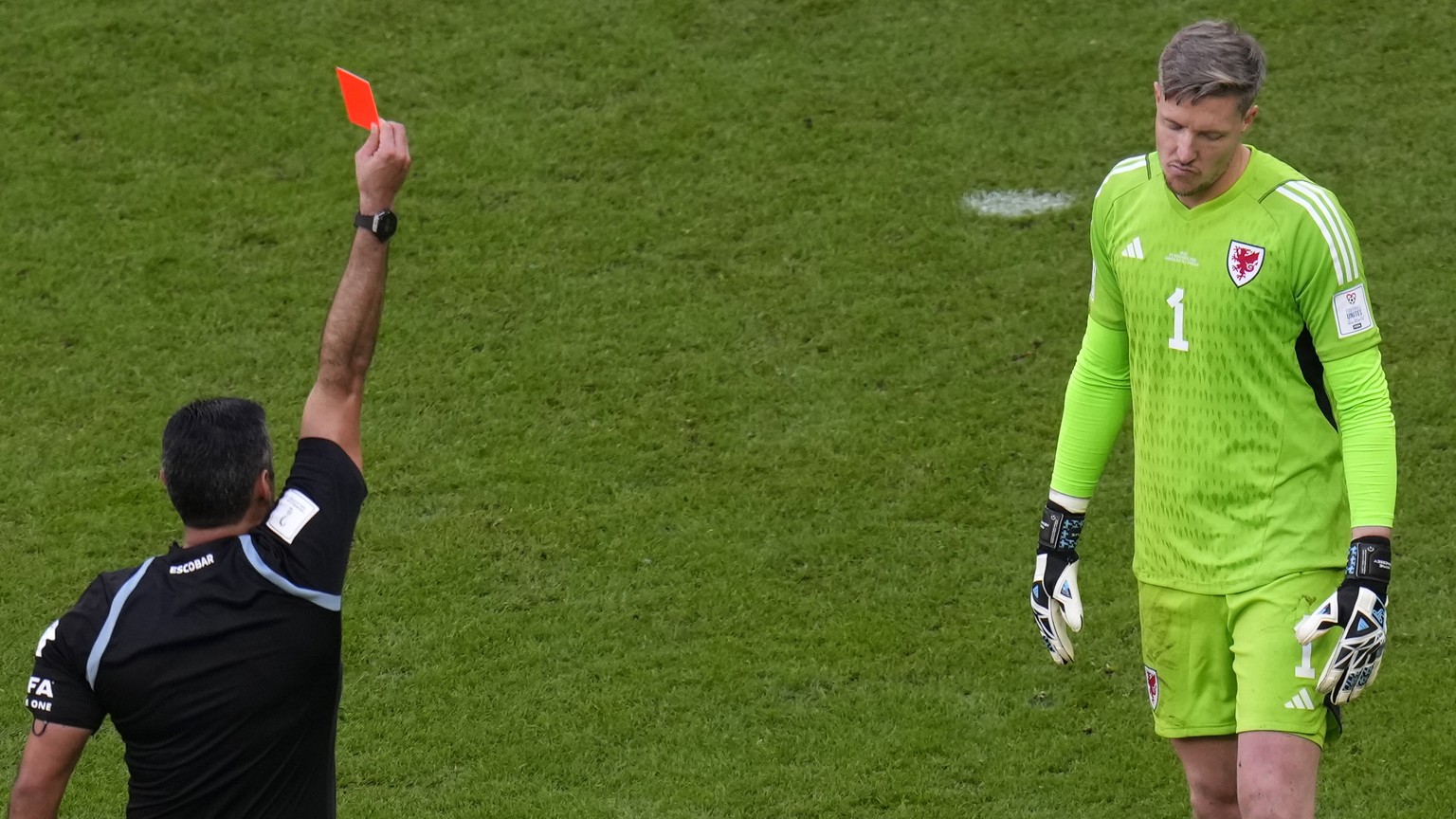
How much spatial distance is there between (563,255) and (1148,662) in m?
4.54

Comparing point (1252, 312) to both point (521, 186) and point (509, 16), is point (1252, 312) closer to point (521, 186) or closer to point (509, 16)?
point (521, 186)

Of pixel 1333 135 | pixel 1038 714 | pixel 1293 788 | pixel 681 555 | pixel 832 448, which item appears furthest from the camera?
pixel 1333 135

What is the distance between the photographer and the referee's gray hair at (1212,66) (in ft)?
11.5

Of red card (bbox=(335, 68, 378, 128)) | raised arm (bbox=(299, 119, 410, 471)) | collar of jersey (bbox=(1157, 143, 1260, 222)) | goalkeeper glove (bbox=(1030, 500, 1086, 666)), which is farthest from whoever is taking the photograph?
goalkeeper glove (bbox=(1030, 500, 1086, 666))

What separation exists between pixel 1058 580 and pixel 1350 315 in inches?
36.7

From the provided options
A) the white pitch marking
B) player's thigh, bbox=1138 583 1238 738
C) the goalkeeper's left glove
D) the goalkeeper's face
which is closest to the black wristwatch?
the goalkeeper's face

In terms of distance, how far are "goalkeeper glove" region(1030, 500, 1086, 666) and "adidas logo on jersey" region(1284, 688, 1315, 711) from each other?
57 cm

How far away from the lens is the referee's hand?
3438 mm

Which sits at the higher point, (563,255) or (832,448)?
(563,255)

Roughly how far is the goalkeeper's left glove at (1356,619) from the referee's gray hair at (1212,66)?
0.96 meters

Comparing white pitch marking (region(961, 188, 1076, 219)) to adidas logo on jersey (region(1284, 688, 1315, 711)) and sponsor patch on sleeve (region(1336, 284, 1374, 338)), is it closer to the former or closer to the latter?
sponsor patch on sleeve (region(1336, 284, 1374, 338))

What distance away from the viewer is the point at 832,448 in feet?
22.3

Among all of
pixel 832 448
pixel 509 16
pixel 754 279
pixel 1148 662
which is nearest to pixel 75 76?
pixel 509 16

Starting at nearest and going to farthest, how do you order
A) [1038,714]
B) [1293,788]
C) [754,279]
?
1. [1293,788]
2. [1038,714]
3. [754,279]
